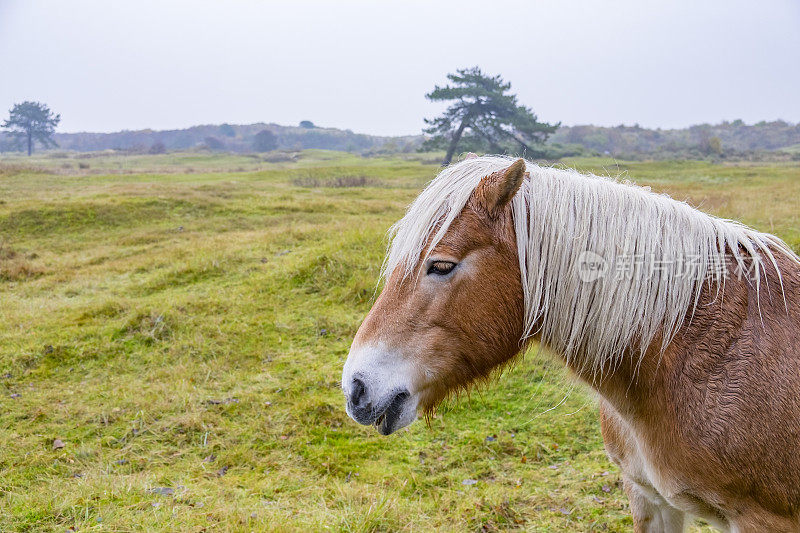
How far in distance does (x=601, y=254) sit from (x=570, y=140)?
263 feet

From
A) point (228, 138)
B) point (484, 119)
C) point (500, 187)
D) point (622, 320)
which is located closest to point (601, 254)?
point (622, 320)

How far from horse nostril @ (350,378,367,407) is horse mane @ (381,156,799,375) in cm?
53

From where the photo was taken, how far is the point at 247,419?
5.63m

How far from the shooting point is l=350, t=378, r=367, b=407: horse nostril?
2.16 m

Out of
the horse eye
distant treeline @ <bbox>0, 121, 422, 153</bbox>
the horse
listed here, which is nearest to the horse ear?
the horse

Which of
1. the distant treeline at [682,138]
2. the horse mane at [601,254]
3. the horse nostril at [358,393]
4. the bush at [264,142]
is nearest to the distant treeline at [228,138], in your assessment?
the bush at [264,142]

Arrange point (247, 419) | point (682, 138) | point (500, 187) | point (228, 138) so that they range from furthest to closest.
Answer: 1. point (228, 138)
2. point (682, 138)
3. point (247, 419)
4. point (500, 187)

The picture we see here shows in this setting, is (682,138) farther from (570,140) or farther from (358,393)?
(358,393)

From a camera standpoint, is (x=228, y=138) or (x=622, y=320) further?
(x=228, y=138)

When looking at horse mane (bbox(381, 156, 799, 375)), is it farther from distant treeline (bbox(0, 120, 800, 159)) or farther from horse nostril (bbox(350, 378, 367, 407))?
distant treeline (bbox(0, 120, 800, 159))

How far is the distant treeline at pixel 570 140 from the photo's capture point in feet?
198

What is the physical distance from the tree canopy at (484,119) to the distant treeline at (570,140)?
1901mm

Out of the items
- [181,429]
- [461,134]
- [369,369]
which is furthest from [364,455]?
[461,134]

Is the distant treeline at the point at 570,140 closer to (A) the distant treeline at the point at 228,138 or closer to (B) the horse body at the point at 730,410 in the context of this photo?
(A) the distant treeline at the point at 228,138
